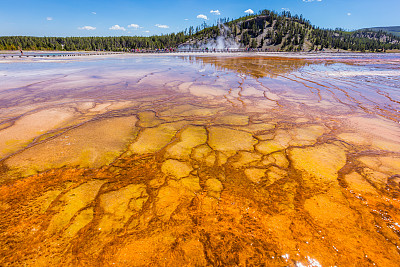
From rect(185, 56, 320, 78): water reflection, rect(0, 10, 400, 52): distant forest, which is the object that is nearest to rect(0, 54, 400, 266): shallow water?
rect(185, 56, 320, 78): water reflection

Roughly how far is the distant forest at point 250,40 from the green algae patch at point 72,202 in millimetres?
76142

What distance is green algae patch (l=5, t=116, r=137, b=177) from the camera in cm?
282

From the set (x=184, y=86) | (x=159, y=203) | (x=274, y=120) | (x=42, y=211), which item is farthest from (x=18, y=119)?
(x=274, y=120)

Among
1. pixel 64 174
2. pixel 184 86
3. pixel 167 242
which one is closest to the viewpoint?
pixel 167 242

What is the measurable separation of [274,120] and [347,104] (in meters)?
3.40

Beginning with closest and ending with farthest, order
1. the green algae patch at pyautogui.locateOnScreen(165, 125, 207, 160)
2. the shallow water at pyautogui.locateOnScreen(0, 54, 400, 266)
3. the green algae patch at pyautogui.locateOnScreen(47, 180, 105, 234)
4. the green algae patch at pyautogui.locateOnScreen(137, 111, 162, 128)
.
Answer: the shallow water at pyautogui.locateOnScreen(0, 54, 400, 266) → the green algae patch at pyautogui.locateOnScreen(47, 180, 105, 234) → the green algae patch at pyautogui.locateOnScreen(165, 125, 207, 160) → the green algae patch at pyautogui.locateOnScreen(137, 111, 162, 128)

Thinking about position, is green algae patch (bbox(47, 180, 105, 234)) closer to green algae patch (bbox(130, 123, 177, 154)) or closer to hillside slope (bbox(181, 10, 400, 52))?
green algae patch (bbox(130, 123, 177, 154))

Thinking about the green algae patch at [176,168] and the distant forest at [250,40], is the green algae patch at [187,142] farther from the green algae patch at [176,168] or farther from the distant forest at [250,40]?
the distant forest at [250,40]

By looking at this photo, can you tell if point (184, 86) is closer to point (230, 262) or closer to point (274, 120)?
point (274, 120)

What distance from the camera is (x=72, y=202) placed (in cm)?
215

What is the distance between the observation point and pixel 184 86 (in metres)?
8.59

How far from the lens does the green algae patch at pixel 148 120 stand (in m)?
4.41

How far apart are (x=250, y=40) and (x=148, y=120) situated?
312 feet

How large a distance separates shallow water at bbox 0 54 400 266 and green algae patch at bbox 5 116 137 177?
3cm
